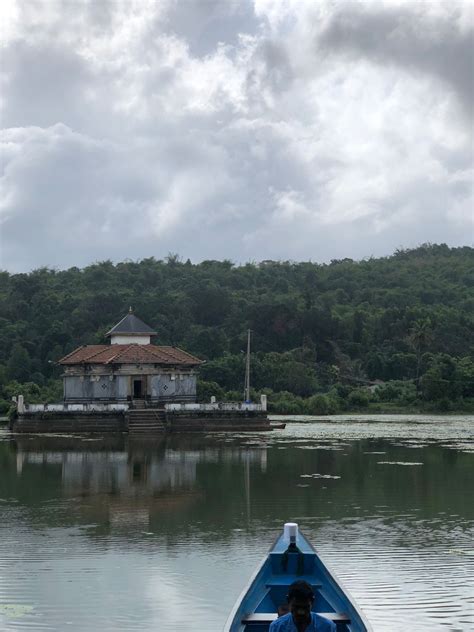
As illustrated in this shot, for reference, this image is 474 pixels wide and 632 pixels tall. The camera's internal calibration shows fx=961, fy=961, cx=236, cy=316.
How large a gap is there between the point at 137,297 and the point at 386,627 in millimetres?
84397

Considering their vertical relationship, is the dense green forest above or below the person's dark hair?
above

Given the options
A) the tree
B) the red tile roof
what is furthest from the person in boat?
the tree

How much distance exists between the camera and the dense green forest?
214ft

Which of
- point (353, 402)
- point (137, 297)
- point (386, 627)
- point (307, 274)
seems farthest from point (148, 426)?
point (307, 274)

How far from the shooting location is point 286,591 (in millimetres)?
10500

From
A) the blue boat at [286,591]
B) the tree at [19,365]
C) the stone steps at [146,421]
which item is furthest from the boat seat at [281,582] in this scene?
the tree at [19,365]

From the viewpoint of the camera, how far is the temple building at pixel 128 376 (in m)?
48.5

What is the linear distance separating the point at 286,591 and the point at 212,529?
7.39 meters

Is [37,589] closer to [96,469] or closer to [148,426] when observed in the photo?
[96,469]

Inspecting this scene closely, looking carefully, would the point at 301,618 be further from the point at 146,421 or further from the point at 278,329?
the point at 278,329

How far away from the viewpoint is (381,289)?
11156 centimetres

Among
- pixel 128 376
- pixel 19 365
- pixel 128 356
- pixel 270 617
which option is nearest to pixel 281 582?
pixel 270 617

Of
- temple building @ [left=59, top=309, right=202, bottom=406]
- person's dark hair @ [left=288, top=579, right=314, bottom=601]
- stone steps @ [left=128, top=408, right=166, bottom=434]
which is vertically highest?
temple building @ [left=59, top=309, right=202, bottom=406]

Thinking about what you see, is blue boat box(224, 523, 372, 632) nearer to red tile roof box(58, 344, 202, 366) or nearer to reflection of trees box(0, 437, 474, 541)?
reflection of trees box(0, 437, 474, 541)
